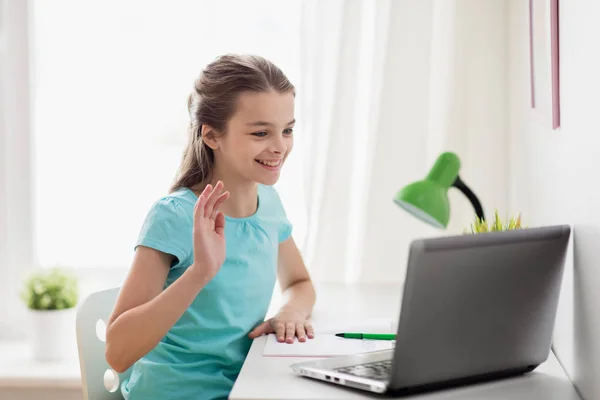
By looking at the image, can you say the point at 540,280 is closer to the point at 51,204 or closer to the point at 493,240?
the point at 493,240

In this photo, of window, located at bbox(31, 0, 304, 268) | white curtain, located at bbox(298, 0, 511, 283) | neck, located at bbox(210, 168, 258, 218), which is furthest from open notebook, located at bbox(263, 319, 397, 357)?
window, located at bbox(31, 0, 304, 268)

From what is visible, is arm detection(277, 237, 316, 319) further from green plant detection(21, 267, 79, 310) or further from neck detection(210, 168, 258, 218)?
green plant detection(21, 267, 79, 310)

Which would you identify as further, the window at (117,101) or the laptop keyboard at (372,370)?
the window at (117,101)

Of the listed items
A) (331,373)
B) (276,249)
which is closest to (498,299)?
(331,373)

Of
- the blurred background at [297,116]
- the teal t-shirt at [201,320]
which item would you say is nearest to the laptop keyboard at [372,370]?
the teal t-shirt at [201,320]

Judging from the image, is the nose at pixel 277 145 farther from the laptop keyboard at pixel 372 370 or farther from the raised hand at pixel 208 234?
the laptop keyboard at pixel 372 370

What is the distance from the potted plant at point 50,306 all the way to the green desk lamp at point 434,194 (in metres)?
1.14

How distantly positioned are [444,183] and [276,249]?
36 centimetres

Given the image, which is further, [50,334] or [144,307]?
[50,334]

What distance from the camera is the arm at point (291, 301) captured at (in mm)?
1462

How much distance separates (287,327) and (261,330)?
63 mm

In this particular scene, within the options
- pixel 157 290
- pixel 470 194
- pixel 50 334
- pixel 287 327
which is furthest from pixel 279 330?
pixel 50 334

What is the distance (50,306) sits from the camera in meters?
2.25

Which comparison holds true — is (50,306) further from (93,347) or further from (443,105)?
(443,105)
